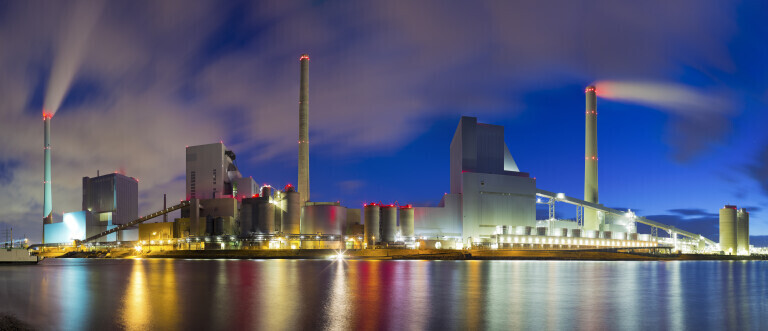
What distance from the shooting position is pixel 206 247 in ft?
386

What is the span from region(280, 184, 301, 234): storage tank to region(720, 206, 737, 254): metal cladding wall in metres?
91.4

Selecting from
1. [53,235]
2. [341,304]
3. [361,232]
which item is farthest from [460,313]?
[53,235]

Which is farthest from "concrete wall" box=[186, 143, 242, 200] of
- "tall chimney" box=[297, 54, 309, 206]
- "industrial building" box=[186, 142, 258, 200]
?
"tall chimney" box=[297, 54, 309, 206]

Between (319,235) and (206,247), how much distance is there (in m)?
23.4

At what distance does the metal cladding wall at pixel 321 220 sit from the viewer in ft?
378

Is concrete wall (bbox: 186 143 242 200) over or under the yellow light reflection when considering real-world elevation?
over

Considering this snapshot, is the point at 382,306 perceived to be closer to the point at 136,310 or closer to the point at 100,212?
the point at 136,310

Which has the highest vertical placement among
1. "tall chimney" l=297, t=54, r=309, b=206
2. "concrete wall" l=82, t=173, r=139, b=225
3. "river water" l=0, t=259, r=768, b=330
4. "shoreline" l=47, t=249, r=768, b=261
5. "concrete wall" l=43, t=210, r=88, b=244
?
"tall chimney" l=297, t=54, r=309, b=206

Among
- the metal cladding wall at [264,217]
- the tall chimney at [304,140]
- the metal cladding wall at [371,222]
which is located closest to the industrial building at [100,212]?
the metal cladding wall at [264,217]

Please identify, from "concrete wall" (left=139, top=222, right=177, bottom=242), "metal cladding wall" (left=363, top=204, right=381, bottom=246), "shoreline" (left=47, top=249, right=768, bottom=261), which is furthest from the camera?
"concrete wall" (left=139, top=222, right=177, bottom=242)

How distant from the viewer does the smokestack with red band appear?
151500 mm

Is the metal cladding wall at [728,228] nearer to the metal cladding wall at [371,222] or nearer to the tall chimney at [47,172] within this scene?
the metal cladding wall at [371,222]

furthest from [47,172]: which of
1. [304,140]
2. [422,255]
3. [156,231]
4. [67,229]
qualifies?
[422,255]

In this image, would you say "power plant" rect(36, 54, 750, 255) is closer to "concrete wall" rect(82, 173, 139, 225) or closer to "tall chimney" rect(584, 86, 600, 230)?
"tall chimney" rect(584, 86, 600, 230)
